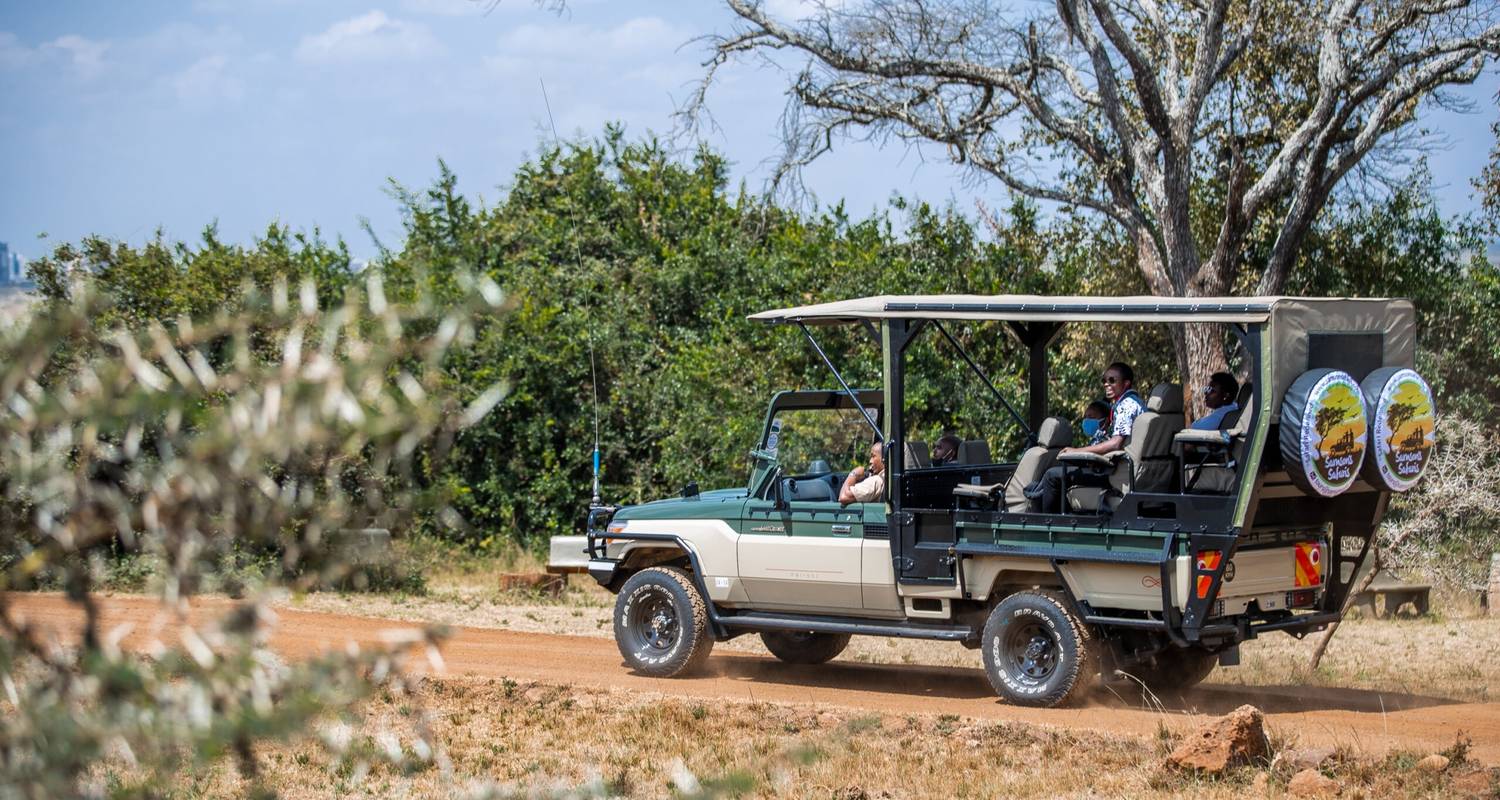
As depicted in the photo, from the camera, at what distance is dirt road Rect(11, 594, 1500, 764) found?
925cm

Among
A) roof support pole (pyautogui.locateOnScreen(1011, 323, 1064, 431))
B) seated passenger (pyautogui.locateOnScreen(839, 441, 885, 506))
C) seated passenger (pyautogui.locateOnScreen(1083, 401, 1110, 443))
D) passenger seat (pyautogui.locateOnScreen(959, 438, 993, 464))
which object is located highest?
roof support pole (pyautogui.locateOnScreen(1011, 323, 1064, 431))

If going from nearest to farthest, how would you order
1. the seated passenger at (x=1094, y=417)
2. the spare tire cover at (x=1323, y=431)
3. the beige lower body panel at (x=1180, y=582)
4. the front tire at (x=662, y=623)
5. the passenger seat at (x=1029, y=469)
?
the spare tire cover at (x=1323, y=431) < the beige lower body panel at (x=1180, y=582) < the passenger seat at (x=1029, y=469) < the front tire at (x=662, y=623) < the seated passenger at (x=1094, y=417)

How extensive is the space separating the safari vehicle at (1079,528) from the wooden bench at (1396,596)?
18.3 ft

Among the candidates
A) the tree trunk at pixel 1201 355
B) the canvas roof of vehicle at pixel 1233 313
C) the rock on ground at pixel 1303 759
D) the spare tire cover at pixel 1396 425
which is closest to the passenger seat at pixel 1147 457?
the canvas roof of vehicle at pixel 1233 313

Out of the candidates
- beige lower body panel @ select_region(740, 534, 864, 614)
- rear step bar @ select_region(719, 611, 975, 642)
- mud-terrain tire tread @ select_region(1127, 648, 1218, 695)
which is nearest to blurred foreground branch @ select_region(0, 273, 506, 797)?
rear step bar @ select_region(719, 611, 975, 642)

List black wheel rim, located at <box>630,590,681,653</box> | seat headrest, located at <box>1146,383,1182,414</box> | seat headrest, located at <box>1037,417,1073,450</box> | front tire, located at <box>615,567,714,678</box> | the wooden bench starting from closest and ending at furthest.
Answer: seat headrest, located at <box>1146,383,1182,414</box> < seat headrest, located at <box>1037,417,1073,450</box> < front tire, located at <box>615,567,714,678</box> < black wheel rim, located at <box>630,590,681,653</box> < the wooden bench

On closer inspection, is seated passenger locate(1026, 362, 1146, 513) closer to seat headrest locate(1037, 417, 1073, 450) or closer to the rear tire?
seat headrest locate(1037, 417, 1073, 450)

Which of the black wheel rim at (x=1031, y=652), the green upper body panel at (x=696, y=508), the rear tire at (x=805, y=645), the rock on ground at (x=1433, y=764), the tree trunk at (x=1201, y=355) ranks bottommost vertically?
the rock on ground at (x=1433, y=764)

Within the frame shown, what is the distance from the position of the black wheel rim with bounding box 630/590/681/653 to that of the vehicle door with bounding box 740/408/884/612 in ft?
2.46

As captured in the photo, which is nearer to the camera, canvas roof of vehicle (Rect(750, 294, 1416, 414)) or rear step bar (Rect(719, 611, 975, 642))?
canvas roof of vehicle (Rect(750, 294, 1416, 414))

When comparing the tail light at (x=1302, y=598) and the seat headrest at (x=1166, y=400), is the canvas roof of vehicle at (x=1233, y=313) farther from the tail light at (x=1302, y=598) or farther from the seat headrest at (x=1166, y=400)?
the tail light at (x=1302, y=598)

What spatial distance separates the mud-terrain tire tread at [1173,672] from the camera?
10992mm

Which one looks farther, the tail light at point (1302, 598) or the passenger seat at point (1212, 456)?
the tail light at point (1302, 598)

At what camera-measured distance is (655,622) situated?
1193 cm
